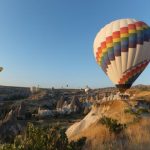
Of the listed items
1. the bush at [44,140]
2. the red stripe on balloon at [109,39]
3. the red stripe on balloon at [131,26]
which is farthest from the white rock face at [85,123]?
the bush at [44,140]

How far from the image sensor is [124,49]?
3772 centimetres

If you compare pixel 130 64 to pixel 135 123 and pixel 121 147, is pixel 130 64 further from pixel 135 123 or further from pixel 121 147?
pixel 121 147

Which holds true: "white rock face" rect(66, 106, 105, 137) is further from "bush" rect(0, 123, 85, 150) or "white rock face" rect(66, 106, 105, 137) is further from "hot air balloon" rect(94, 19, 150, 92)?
"bush" rect(0, 123, 85, 150)

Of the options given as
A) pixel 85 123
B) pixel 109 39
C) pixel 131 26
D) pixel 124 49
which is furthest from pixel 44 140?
pixel 131 26

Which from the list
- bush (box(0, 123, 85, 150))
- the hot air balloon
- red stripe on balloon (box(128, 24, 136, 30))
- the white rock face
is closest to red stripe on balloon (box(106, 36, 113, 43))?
the hot air balloon

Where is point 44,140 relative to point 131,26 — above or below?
below

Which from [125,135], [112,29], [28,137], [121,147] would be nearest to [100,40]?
[112,29]

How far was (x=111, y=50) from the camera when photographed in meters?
38.8

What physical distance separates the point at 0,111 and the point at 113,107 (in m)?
38.0

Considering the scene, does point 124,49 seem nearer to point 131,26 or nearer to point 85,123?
point 131,26

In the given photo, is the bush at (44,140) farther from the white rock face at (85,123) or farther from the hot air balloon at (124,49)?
the hot air balloon at (124,49)

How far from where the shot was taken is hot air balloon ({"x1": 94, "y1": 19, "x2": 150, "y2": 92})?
37.8 meters

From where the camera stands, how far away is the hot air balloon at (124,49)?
3781 centimetres

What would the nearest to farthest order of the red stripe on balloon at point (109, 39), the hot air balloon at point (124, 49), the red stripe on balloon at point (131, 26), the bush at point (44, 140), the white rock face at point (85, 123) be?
the bush at point (44, 140)
the white rock face at point (85, 123)
the hot air balloon at point (124, 49)
the red stripe on balloon at point (131, 26)
the red stripe on balloon at point (109, 39)
